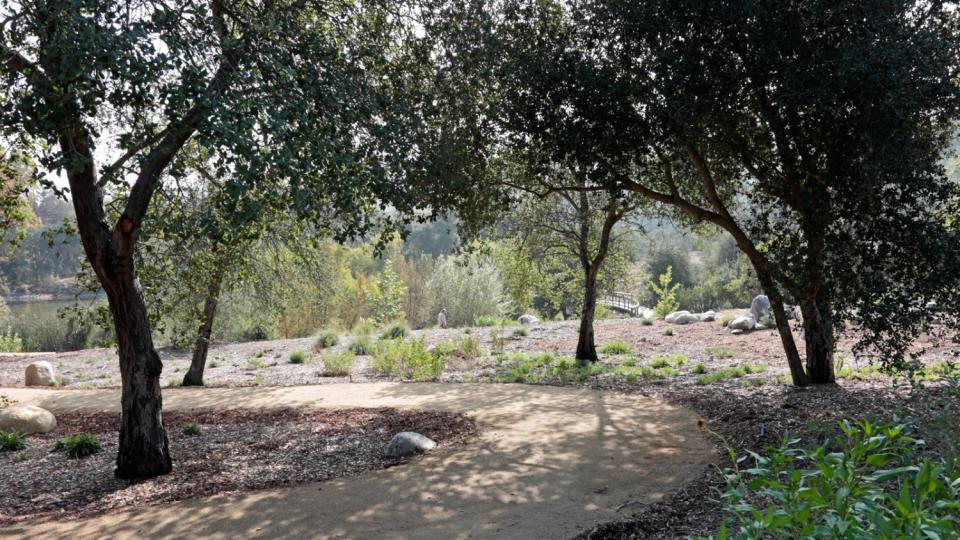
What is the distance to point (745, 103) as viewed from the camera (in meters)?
8.00

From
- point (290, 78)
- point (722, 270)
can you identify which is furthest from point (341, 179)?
point (722, 270)

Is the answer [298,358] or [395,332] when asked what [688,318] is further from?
[298,358]

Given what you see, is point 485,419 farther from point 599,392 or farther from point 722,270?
point 722,270

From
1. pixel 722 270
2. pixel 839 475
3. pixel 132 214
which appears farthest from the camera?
pixel 722 270

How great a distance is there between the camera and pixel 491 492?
225 inches

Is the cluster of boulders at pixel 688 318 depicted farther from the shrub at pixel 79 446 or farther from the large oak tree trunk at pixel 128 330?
the large oak tree trunk at pixel 128 330

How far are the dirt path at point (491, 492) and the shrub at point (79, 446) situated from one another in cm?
267

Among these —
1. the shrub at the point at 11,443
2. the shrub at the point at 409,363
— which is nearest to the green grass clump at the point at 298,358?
the shrub at the point at 409,363

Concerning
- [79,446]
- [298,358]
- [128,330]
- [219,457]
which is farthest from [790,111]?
[298,358]

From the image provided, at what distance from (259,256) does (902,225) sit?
31.3 ft

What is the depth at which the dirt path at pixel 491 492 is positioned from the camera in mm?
5074

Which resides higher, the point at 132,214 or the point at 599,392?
the point at 132,214

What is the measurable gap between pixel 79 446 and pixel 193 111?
5.30 meters

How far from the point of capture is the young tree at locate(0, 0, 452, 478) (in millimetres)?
4301
